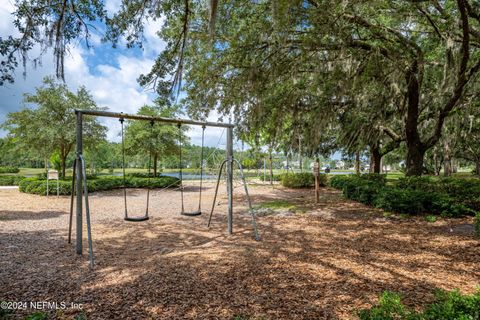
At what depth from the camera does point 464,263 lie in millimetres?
3051

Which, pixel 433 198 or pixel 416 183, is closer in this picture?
pixel 433 198

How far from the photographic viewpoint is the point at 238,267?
288 centimetres

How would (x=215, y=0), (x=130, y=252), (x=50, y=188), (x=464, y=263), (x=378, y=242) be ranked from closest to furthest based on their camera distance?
(x=215, y=0)
(x=464, y=263)
(x=130, y=252)
(x=378, y=242)
(x=50, y=188)

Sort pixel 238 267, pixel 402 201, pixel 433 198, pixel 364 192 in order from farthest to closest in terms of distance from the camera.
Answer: pixel 364 192
pixel 402 201
pixel 433 198
pixel 238 267

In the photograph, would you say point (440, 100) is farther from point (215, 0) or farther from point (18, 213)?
point (18, 213)

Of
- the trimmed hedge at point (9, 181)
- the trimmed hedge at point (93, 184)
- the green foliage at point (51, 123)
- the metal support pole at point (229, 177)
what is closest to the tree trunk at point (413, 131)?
the metal support pole at point (229, 177)

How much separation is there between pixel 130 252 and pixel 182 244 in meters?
0.75

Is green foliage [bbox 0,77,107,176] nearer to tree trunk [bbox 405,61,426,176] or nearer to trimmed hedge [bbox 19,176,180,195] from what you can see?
trimmed hedge [bbox 19,176,180,195]

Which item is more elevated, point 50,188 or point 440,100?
→ point 440,100

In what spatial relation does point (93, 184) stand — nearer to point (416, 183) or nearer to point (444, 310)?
point (416, 183)

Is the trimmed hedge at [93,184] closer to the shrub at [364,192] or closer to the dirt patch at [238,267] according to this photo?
the dirt patch at [238,267]

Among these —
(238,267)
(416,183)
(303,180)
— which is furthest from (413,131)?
(238,267)

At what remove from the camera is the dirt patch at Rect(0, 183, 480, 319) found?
212cm

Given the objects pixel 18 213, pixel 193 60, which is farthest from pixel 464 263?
pixel 18 213
